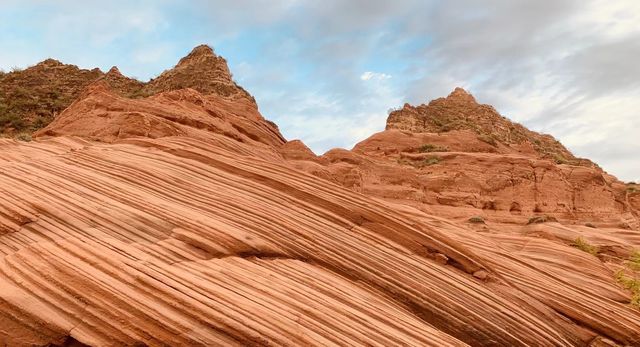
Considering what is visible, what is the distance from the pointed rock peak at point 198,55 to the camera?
138 ft

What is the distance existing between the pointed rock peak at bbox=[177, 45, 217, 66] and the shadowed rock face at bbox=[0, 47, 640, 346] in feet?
69.5

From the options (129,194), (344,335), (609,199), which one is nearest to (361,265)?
(344,335)

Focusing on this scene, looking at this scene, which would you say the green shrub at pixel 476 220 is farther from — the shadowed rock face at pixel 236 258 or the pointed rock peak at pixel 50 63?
the pointed rock peak at pixel 50 63

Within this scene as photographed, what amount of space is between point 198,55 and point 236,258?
3511cm

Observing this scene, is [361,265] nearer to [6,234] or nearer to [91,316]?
[91,316]

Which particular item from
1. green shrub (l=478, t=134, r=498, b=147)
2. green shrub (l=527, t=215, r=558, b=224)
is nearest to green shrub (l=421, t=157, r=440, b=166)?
green shrub (l=478, t=134, r=498, b=147)

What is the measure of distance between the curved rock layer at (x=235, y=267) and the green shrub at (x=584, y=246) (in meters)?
3.00

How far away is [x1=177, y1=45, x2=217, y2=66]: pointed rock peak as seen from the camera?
4203 centimetres

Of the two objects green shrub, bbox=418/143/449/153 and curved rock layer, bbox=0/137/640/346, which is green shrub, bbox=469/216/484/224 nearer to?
curved rock layer, bbox=0/137/640/346

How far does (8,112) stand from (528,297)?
27444 mm

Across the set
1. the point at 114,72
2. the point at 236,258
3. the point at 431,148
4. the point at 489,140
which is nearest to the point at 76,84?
the point at 114,72

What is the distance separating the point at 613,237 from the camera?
71.3ft

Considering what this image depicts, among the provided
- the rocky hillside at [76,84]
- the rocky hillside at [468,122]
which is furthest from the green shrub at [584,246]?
the rocky hillside at [76,84]

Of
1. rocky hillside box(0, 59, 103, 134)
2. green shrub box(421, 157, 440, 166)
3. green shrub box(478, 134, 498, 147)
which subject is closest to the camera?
rocky hillside box(0, 59, 103, 134)
